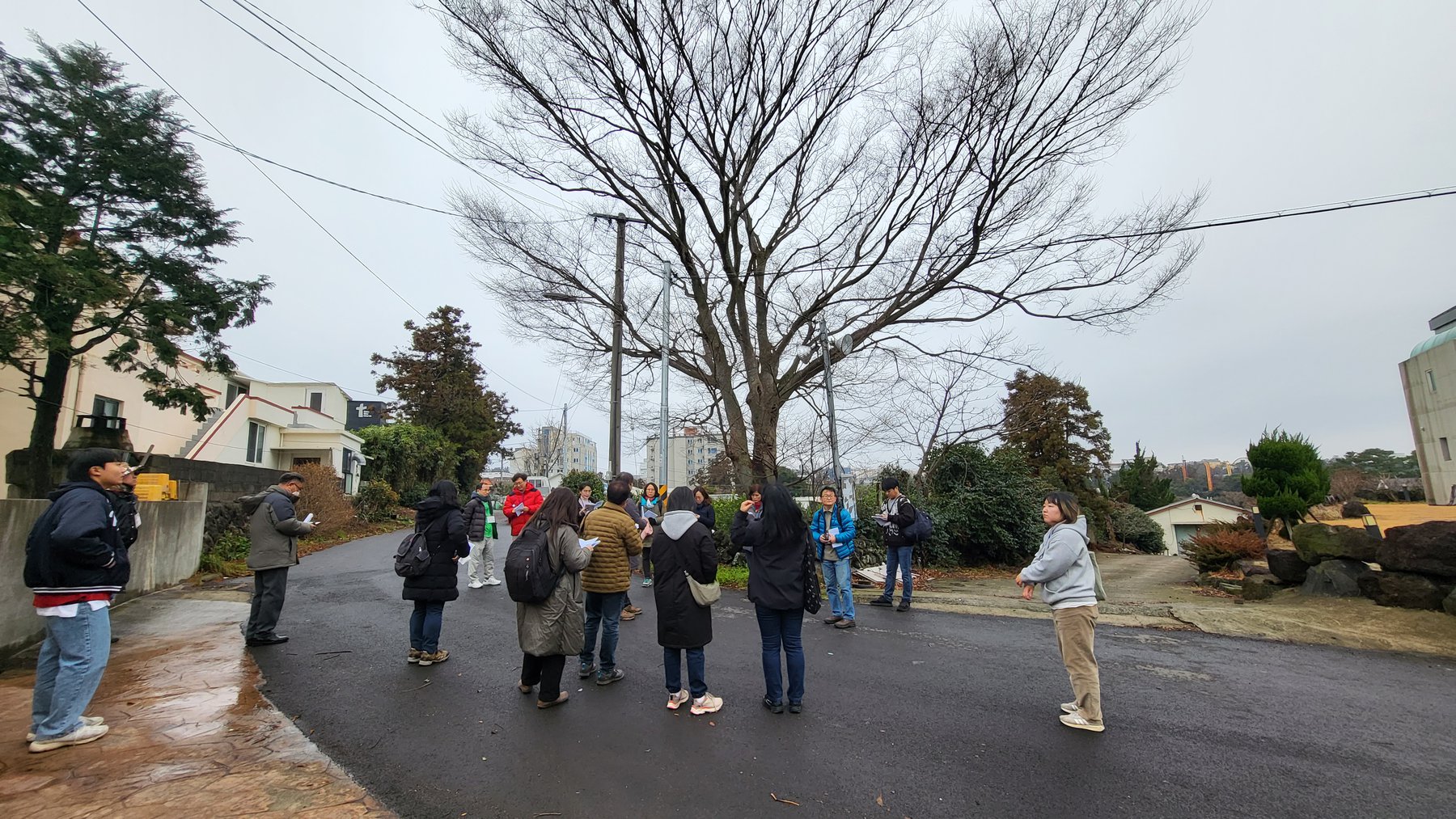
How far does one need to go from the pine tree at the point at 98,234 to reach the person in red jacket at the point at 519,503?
6962mm

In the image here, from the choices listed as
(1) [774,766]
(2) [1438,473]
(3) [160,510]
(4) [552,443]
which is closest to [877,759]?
(1) [774,766]

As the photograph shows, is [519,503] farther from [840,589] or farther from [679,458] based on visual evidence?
[679,458]

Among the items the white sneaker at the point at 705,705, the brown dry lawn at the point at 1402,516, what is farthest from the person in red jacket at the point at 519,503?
the brown dry lawn at the point at 1402,516

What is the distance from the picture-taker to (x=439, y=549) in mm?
5414

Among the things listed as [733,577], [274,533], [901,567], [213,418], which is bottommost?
[733,577]

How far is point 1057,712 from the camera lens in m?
4.36

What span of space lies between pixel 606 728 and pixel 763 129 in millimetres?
13966

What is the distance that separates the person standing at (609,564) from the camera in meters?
4.91

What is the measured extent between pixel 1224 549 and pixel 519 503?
12.1 metres

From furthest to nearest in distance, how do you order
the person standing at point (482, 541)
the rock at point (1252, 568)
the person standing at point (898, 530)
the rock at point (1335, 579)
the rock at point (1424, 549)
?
the person standing at point (482, 541)
the rock at point (1252, 568)
the person standing at point (898, 530)
the rock at point (1335, 579)
the rock at point (1424, 549)

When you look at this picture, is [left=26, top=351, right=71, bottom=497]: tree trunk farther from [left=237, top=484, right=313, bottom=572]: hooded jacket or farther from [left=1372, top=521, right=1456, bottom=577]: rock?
[left=1372, top=521, right=1456, bottom=577]: rock

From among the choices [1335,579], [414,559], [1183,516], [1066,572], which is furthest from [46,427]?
[1183,516]

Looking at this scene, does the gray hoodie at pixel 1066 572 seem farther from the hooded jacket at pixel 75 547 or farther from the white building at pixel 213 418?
the white building at pixel 213 418

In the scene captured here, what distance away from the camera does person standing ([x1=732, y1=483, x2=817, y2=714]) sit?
4406 mm
